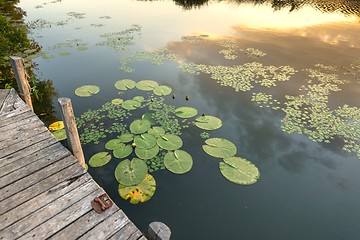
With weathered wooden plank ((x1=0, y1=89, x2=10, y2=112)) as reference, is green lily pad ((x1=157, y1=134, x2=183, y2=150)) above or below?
below

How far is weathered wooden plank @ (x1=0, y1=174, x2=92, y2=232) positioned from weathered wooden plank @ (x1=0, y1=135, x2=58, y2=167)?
94cm

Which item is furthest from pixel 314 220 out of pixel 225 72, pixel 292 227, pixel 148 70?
pixel 148 70

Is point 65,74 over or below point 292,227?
over

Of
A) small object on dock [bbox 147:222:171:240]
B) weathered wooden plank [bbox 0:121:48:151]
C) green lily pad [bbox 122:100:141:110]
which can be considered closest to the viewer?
small object on dock [bbox 147:222:171:240]

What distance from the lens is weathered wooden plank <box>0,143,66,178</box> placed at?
3.37 meters

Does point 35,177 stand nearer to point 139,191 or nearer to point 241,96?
point 139,191

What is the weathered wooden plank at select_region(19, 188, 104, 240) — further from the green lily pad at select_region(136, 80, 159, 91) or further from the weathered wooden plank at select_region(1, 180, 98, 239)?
the green lily pad at select_region(136, 80, 159, 91)

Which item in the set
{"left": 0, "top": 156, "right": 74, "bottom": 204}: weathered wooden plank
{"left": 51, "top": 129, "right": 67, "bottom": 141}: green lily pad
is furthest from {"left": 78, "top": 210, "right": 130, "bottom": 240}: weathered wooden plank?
{"left": 51, "top": 129, "right": 67, "bottom": 141}: green lily pad

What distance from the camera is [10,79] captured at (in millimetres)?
7855

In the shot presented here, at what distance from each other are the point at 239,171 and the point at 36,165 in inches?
145

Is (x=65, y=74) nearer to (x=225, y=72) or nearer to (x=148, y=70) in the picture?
(x=148, y=70)

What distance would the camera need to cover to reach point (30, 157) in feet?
11.7

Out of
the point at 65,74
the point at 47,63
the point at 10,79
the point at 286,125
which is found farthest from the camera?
the point at 47,63

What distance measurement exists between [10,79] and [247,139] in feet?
26.3
